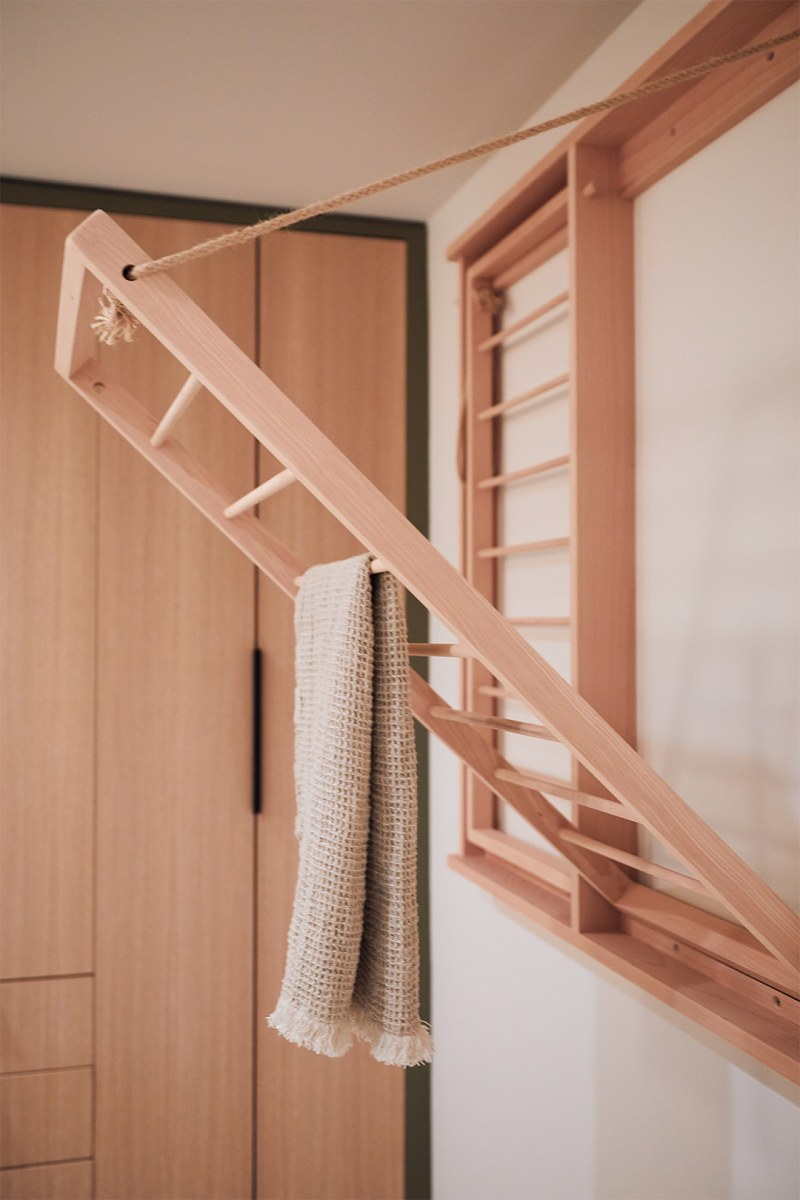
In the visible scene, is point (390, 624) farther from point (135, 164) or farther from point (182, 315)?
point (135, 164)

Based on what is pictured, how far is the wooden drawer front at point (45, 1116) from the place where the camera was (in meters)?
2.26

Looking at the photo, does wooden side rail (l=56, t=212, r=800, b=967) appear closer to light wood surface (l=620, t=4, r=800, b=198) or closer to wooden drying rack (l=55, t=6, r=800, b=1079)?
wooden drying rack (l=55, t=6, r=800, b=1079)

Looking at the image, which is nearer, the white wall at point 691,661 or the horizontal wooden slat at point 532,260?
the white wall at point 691,661

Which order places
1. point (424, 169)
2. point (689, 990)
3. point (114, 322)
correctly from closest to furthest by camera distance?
point (424, 169) → point (114, 322) → point (689, 990)

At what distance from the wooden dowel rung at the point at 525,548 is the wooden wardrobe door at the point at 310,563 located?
0.50m

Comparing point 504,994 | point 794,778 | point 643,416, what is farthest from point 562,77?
point 504,994

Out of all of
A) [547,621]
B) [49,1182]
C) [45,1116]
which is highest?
[547,621]

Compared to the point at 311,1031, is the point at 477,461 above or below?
above

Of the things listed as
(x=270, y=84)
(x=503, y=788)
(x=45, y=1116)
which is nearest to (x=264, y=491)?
(x=503, y=788)

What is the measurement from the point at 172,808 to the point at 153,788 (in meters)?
0.06

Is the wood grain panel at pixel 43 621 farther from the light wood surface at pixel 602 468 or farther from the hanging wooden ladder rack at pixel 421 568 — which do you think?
the hanging wooden ladder rack at pixel 421 568

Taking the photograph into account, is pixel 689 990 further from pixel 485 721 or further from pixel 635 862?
pixel 485 721

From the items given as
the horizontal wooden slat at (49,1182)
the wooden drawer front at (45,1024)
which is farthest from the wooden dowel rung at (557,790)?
the horizontal wooden slat at (49,1182)

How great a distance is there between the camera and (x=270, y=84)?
189 cm
